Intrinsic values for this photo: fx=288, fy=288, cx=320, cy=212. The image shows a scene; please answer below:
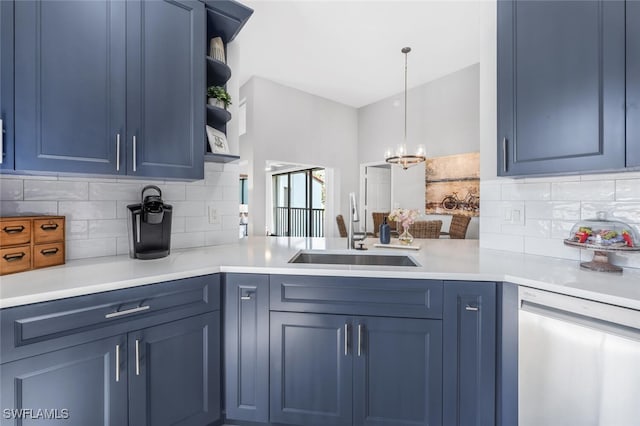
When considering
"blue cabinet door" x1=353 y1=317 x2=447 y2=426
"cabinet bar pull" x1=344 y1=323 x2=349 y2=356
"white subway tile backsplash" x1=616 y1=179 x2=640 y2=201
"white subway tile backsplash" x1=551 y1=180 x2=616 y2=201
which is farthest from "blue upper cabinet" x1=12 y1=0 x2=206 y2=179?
"white subway tile backsplash" x1=616 y1=179 x2=640 y2=201

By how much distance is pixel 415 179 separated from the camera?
5.12 metres

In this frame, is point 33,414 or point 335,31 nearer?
point 33,414

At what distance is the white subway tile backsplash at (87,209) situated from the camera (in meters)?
1.49

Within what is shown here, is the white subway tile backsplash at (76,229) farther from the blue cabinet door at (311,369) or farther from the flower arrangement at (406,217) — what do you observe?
the flower arrangement at (406,217)

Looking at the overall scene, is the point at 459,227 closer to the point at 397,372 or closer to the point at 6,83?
the point at 397,372

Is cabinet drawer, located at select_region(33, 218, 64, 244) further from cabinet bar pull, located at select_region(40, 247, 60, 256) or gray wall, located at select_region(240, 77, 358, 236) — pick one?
gray wall, located at select_region(240, 77, 358, 236)

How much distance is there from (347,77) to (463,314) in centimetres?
434

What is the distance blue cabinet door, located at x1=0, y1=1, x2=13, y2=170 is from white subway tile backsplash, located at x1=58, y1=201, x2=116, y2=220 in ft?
1.31

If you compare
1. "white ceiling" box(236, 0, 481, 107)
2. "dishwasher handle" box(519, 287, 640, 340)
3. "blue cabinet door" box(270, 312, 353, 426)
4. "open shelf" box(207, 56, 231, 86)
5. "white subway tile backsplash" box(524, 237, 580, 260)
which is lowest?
"blue cabinet door" box(270, 312, 353, 426)

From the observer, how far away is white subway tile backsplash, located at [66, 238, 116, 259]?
1.50 metres

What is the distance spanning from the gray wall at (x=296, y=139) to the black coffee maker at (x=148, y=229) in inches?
119

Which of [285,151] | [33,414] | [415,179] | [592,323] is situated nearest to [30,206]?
[33,414]

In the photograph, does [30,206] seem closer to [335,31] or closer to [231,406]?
[231,406]

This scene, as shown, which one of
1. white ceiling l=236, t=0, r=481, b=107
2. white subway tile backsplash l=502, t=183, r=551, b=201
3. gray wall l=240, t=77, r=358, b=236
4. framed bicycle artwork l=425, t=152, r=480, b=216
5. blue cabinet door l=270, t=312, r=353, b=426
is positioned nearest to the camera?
blue cabinet door l=270, t=312, r=353, b=426
